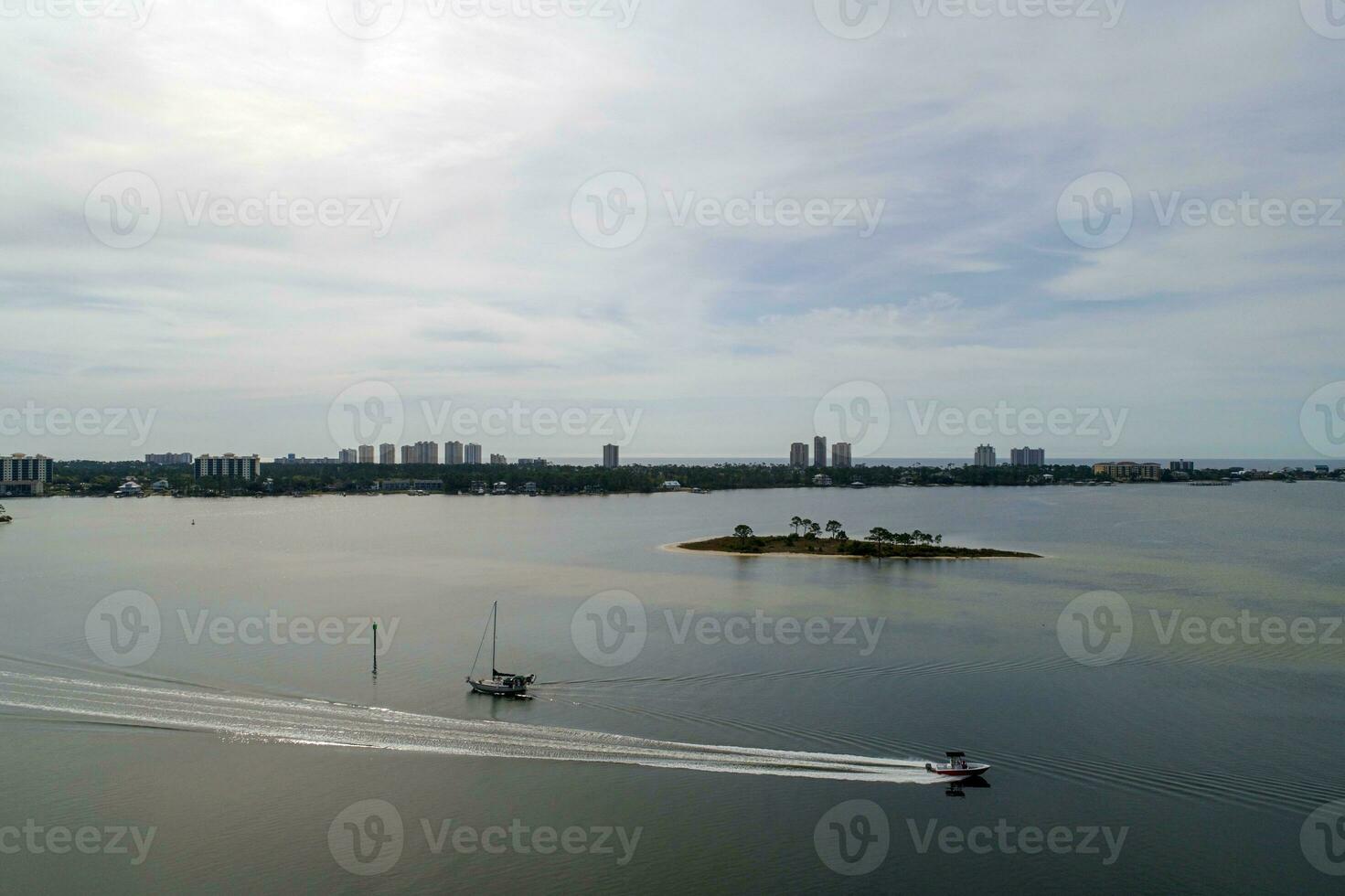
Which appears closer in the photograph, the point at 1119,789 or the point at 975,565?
the point at 1119,789

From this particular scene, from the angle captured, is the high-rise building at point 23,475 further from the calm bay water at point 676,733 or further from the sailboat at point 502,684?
the sailboat at point 502,684

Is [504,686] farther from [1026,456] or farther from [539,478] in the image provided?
[1026,456]

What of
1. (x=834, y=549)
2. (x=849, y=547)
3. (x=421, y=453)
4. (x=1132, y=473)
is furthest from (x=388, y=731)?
(x=1132, y=473)

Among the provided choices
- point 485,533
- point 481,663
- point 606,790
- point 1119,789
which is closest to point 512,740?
point 606,790

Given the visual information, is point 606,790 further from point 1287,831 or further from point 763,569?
point 763,569

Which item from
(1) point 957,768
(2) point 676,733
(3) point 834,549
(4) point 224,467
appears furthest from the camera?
(4) point 224,467

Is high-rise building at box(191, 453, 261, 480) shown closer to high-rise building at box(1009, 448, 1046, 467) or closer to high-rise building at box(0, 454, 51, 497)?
high-rise building at box(0, 454, 51, 497)
